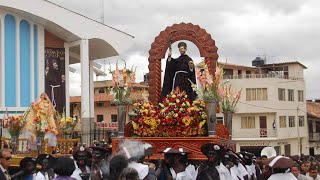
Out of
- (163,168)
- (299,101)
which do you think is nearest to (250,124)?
(299,101)

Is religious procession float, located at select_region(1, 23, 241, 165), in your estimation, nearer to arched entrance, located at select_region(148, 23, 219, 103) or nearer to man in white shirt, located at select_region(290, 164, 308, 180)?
arched entrance, located at select_region(148, 23, 219, 103)

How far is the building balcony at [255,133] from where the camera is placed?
1734 inches

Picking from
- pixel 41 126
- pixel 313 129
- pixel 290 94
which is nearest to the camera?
pixel 41 126

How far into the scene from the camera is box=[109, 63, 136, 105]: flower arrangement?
41.2 feet

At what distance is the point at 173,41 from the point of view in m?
13.8

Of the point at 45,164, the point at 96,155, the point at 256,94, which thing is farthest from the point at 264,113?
the point at 96,155

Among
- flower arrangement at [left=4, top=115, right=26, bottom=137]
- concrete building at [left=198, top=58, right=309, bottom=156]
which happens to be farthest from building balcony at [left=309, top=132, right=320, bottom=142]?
flower arrangement at [left=4, top=115, right=26, bottom=137]

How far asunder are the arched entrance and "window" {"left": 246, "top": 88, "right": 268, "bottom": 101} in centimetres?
3139

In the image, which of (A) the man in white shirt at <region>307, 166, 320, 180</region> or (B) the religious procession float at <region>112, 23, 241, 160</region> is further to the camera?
(B) the religious procession float at <region>112, 23, 241, 160</region>

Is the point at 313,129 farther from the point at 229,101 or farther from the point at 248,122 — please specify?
the point at 229,101

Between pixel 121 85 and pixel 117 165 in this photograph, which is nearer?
Result: pixel 117 165

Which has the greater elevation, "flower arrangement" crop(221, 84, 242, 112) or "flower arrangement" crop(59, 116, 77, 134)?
"flower arrangement" crop(221, 84, 242, 112)

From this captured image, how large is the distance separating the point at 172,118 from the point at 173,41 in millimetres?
2578

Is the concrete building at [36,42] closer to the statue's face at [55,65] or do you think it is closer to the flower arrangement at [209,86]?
the statue's face at [55,65]
